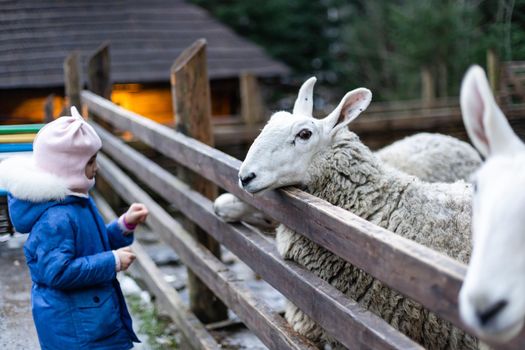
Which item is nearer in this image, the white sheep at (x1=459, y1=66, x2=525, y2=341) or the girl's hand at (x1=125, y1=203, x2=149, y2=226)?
the white sheep at (x1=459, y1=66, x2=525, y2=341)

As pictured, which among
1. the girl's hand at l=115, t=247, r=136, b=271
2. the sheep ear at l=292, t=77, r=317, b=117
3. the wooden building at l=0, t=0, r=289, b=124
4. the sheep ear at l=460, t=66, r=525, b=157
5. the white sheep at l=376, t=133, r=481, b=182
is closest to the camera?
the sheep ear at l=460, t=66, r=525, b=157

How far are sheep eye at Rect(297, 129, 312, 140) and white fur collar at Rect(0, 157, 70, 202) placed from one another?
110cm

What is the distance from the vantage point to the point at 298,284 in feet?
9.52

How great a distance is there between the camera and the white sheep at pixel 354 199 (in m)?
3.01

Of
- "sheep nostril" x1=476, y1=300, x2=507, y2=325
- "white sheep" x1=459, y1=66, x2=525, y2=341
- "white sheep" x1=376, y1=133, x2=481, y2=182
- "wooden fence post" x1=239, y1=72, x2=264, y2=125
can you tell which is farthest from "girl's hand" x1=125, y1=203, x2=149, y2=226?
"wooden fence post" x1=239, y1=72, x2=264, y2=125

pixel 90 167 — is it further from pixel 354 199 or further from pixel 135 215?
pixel 354 199

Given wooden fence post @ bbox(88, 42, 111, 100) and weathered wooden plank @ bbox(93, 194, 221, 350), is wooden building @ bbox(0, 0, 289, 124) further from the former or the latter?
weathered wooden plank @ bbox(93, 194, 221, 350)

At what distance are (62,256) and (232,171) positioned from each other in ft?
3.45

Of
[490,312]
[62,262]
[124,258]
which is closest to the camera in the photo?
[490,312]

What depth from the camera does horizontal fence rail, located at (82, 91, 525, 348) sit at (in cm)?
184

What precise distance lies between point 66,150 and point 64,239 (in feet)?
1.31

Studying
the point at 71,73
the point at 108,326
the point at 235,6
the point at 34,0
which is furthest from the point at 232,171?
the point at 235,6

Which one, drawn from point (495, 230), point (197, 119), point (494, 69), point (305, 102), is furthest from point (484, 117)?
point (494, 69)

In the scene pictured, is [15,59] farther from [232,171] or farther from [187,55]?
[232,171]
